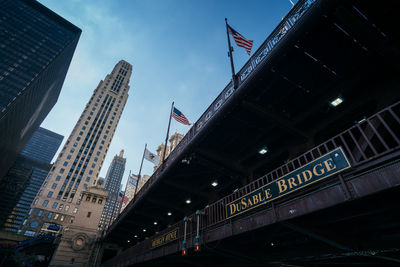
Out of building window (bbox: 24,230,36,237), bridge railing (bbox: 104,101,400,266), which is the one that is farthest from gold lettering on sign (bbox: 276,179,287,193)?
building window (bbox: 24,230,36,237)

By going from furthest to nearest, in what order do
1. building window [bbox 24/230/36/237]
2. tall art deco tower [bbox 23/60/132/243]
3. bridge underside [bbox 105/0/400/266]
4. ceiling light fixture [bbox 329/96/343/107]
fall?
tall art deco tower [bbox 23/60/132/243] < building window [bbox 24/230/36/237] < ceiling light fixture [bbox 329/96/343/107] < bridge underside [bbox 105/0/400/266]

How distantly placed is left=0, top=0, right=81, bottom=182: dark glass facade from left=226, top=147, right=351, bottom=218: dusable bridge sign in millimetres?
84392

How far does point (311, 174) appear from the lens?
21.8 feet

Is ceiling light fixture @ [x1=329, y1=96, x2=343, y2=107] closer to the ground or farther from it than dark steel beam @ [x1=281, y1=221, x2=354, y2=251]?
farther from it

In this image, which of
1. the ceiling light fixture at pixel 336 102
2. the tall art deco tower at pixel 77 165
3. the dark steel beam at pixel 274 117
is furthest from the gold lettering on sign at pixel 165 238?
the tall art deco tower at pixel 77 165

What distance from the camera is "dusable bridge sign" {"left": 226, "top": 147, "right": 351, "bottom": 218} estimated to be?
6.04 metres

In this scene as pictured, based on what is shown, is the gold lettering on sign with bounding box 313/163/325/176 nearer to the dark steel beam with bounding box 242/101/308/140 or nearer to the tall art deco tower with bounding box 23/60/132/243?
the dark steel beam with bounding box 242/101/308/140

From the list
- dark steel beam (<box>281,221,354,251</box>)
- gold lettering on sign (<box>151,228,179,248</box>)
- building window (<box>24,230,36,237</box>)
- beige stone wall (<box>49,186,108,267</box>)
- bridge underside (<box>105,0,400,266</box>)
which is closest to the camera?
bridge underside (<box>105,0,400,266</box>)

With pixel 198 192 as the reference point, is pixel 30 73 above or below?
above

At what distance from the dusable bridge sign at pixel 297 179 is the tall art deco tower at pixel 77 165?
57.3m

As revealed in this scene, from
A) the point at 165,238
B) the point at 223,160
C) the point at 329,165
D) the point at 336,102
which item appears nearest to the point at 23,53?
the point at 165,238

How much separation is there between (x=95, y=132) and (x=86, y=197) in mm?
76920

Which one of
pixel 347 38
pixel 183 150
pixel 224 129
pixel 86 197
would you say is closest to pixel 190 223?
pixel 183 150

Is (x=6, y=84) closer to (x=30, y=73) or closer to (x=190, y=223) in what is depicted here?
(x=30, y=73)
